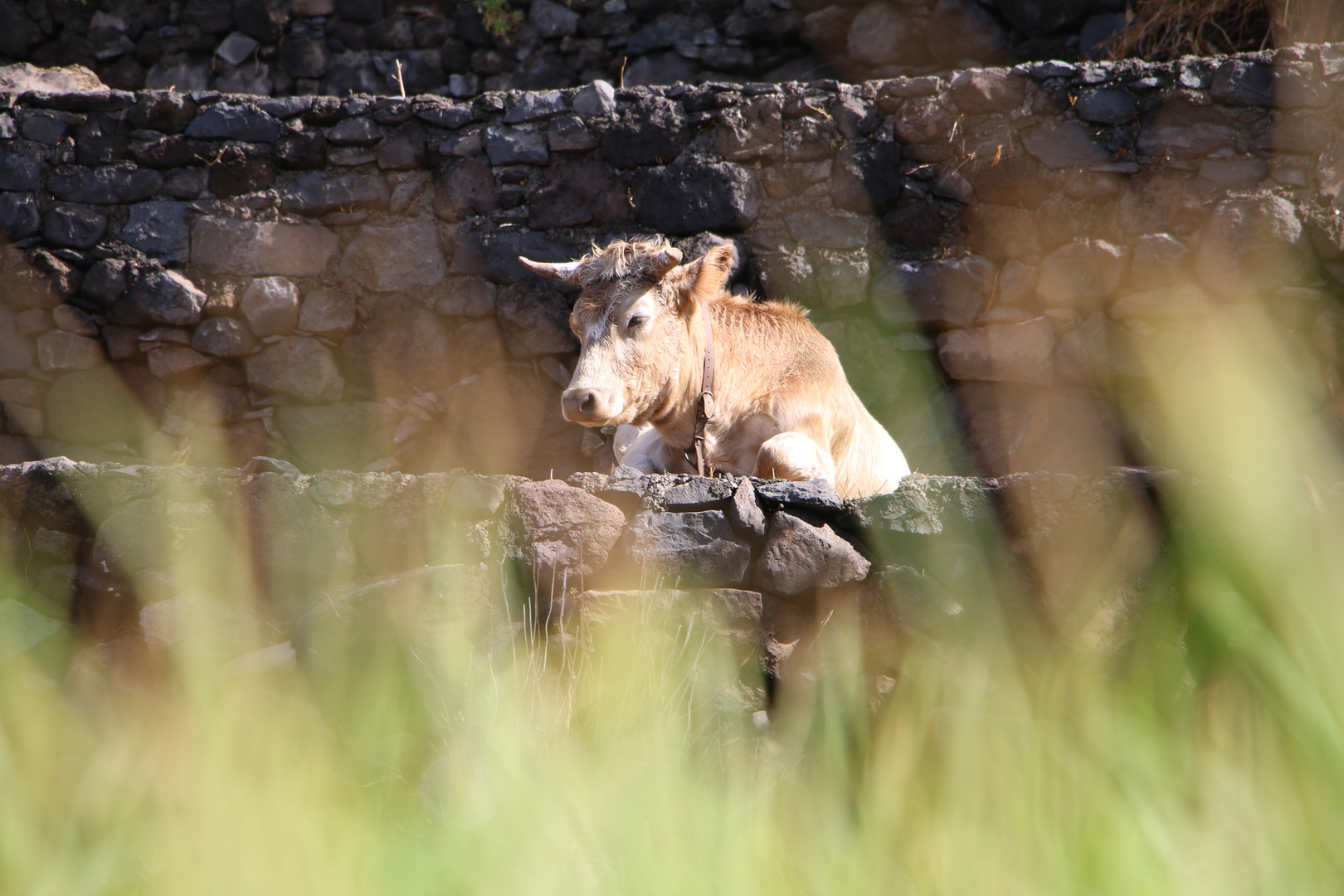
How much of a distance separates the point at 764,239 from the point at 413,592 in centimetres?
326

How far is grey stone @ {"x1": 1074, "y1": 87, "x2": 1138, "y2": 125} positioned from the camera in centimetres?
Result: 498

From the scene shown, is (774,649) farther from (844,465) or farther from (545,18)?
(545,18)

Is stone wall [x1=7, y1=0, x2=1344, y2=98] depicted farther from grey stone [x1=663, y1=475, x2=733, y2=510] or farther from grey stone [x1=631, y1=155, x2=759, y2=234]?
grey stone [x1=663, y1=475, x2=733, y2=510]

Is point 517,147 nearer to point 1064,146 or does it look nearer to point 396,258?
point 396,258

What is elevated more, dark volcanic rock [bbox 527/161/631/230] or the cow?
dark volcanic rock [bbox 527/161/631/230]

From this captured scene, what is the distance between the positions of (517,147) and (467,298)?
84 centimetres

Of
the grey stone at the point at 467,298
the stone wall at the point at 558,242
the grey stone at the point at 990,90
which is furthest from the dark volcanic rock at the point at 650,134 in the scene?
the grey stone at the point at 990,90

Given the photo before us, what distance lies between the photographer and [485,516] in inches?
103

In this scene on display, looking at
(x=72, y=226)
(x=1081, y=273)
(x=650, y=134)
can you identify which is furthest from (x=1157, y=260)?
(x=72, y=226)

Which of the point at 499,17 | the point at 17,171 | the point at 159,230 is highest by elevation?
the point at 499,17

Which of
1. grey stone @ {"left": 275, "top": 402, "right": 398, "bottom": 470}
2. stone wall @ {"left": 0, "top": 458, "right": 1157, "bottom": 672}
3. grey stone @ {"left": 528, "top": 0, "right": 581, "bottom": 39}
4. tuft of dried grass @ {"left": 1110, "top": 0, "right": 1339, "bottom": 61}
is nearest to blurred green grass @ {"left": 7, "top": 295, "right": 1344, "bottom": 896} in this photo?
stone wall @ {"left": 0, "top": 458, "right": 1157, "bottom": 672}

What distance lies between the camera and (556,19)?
6961mm

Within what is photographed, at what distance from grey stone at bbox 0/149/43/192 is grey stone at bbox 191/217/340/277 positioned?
34.6 inches

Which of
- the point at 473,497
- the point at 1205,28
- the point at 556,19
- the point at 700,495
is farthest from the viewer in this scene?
the point at 556,19
